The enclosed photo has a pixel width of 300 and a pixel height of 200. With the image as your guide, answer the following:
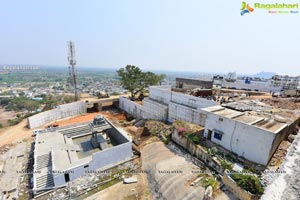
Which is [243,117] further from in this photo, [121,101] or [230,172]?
[121,101]

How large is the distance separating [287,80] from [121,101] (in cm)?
3326

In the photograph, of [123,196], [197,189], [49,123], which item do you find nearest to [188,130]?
[197,189]

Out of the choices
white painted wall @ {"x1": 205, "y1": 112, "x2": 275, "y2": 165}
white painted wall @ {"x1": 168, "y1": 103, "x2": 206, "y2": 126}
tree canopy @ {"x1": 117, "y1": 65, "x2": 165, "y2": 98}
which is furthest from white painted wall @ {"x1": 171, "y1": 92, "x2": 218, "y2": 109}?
tree canopy @ {"x1": 117, "y1": 65, "x2": 165, "y2": 98}

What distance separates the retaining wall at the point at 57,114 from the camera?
21.2m

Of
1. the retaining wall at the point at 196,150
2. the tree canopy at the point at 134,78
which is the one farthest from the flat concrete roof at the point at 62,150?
the tree canopy at the point at 134,78

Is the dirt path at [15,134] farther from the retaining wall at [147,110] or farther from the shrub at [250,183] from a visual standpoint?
the shrub at [250,183]

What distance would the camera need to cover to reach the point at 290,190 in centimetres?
359

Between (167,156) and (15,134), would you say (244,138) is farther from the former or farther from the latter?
(15,134)

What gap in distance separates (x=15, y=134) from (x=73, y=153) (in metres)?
9.99

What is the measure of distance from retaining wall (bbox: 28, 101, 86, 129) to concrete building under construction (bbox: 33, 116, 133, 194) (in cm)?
434

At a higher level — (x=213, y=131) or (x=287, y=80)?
(x=287, y=80)

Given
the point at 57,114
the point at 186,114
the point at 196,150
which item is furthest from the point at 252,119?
the point at 57,114

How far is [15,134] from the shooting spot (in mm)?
19250

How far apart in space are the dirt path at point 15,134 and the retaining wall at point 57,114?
1.15m
